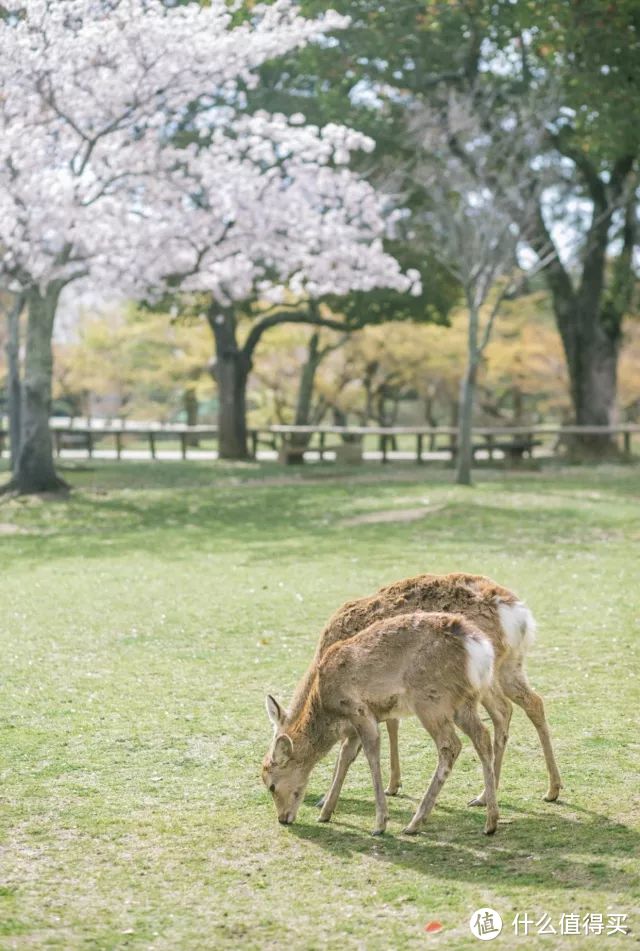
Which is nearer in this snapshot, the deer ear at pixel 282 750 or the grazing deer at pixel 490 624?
the deer ear at pixel 282 750

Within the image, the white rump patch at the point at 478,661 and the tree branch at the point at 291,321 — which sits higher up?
the tree branch at the point at 291,321

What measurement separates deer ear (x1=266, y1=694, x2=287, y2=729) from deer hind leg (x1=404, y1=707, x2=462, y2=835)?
0.65 metres

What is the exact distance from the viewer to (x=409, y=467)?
29.5m

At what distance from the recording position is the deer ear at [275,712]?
5664 millimetres

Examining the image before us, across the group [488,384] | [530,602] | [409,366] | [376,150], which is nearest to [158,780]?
[530,602]

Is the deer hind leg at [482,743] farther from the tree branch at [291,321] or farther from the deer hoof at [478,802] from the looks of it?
the tree branch at [291,321]

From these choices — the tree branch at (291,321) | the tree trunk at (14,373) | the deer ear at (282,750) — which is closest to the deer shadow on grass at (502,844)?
the deer ear at (282,750)

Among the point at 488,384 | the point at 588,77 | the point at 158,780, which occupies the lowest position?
the point at 158,780

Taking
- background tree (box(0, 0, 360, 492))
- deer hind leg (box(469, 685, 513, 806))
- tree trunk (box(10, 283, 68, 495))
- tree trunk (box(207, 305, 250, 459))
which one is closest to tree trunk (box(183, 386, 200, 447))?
tree trunk (box(207, 305, 250, 459))

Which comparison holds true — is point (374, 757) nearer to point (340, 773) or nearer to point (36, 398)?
point (340, 773)

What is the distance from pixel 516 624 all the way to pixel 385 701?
2.32 ft

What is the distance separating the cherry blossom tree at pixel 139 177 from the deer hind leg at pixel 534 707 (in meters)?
12.6

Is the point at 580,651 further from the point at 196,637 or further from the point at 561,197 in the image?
the point at 561,197

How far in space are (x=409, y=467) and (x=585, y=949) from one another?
25399mm
